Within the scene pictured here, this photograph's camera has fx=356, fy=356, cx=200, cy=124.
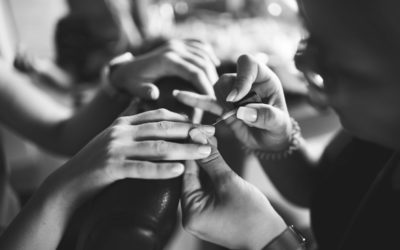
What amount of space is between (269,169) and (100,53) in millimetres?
1134

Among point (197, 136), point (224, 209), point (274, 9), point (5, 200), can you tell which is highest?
point (197, 136)

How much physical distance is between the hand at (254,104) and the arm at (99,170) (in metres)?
0.09

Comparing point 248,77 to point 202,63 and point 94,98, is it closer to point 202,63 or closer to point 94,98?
point 202,63

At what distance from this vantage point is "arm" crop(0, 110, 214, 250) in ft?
1.62

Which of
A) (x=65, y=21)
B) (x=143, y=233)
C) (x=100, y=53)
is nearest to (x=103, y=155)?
(x=143, y=233)

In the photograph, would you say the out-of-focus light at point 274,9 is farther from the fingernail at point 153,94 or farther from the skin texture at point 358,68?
the skin texture at point 358,68

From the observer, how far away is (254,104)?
60 centimetres

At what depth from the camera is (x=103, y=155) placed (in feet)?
1.66

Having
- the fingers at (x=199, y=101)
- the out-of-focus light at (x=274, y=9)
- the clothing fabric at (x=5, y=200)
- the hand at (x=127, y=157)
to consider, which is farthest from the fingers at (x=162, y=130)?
the out-of-focus light at (x=274, y=9)

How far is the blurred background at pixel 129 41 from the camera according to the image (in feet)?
3.66

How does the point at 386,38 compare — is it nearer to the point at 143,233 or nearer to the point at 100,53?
the point at 143,233

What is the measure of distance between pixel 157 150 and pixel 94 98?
0.45 meters

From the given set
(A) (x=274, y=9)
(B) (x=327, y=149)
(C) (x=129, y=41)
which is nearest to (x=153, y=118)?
(B) (x=327, y=149)

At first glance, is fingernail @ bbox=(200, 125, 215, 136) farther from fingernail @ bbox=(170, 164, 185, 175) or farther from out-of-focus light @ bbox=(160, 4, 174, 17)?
out-of-focus light @ bbox=(160, 4, 174, 17)
